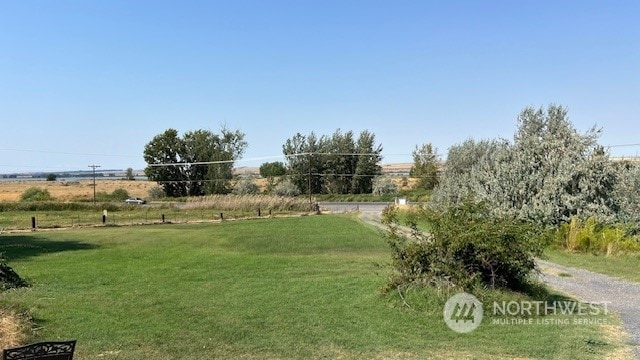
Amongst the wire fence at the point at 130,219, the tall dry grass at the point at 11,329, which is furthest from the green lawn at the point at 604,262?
the wire fence at the point at 130,219

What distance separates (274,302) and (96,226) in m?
28.4

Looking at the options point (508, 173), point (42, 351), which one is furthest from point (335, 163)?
point (42, 351)

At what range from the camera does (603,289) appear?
10664 millimetres

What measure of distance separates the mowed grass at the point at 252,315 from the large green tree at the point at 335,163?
5361cm

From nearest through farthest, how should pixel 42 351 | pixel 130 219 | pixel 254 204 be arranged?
pixel 42 351 → pixel 130 219 → pixel 254 204

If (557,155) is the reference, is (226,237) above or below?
below

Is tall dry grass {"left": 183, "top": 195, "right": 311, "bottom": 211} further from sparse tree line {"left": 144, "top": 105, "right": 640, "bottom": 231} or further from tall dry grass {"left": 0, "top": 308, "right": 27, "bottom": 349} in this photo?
tall dry grass {"left": 0, "top": 308, "right": 27, "bottom": 349}

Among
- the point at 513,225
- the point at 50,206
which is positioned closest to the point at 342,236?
the point at 513,225

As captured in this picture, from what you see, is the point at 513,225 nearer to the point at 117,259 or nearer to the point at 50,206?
the point at 117,259

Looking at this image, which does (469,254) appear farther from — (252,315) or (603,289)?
(603,289)

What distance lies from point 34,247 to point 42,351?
18764mm

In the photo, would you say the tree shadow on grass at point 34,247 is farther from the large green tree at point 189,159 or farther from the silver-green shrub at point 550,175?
the large green tree at point 189,159

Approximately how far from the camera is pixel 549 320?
7816 millimetres

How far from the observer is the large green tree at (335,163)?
226 ft
